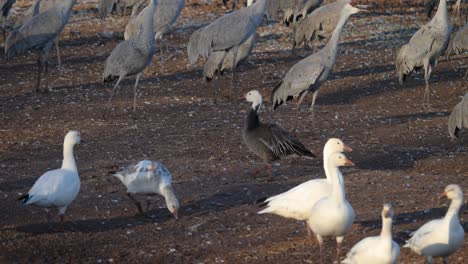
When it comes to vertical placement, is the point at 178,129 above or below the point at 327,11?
below

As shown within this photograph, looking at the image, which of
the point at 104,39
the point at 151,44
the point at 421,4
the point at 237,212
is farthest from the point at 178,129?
the point at 421,4

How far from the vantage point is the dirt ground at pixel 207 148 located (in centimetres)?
870

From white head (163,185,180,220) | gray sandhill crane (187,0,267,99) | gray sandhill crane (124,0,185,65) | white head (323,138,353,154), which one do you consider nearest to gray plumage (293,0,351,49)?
gray sandhill crane (124,0,185,65)

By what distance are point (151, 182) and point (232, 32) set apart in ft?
23.8

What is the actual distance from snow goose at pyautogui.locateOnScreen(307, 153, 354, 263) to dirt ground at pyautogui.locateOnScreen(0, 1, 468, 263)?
14.0 inches

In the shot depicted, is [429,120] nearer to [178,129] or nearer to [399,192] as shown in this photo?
[178,129]

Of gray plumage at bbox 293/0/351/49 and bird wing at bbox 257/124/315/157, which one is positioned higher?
gray plumage at bbox 293/0/351/49

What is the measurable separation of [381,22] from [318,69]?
1090cm

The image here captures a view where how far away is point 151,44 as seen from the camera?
14922 mm

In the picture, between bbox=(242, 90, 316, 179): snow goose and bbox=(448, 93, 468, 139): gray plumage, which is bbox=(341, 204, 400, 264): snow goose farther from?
bbox=(448, 93, 468, 139): gray plumage

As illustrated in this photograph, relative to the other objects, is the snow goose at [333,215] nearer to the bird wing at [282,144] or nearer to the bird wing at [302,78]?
the bird wing at [282,144]

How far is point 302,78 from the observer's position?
540 inches

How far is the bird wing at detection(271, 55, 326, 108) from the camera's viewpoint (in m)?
13.6

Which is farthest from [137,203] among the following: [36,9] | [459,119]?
[36,9]
